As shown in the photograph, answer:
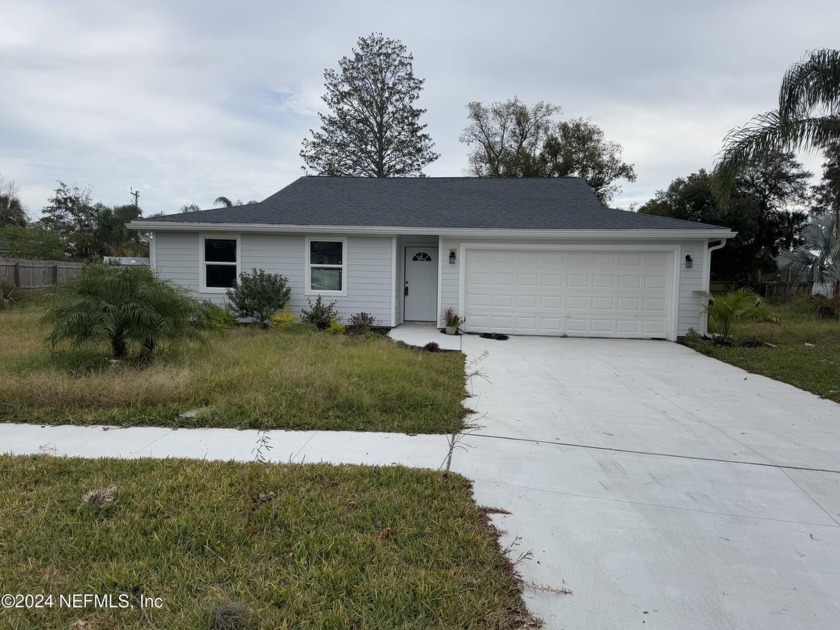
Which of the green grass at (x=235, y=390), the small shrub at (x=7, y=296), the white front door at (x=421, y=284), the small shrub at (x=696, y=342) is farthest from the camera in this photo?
the small shrub at (x=7, y=296)

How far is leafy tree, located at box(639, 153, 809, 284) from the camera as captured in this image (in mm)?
24203

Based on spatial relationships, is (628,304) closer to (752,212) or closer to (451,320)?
(451,320)

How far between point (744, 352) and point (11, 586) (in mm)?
10667

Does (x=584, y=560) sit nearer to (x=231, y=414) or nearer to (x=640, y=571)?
(x=640, y=571)

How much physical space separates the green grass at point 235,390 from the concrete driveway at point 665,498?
743 mm

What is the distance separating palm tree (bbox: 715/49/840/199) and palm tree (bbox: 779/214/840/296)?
12635 millimetres

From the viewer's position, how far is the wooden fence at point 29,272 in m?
14.4

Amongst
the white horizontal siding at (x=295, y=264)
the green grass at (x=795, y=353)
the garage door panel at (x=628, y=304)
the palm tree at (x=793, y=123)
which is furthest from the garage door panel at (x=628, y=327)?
the white horizontal siding at (x=295, y=264)

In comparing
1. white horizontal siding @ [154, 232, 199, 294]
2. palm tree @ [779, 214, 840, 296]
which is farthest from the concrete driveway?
palm tree @ [779, 214, 840, 296]

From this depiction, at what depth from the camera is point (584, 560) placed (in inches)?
104

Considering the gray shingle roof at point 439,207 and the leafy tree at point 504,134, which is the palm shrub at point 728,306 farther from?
the leafy tree at point 504,134

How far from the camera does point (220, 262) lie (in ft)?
38.7

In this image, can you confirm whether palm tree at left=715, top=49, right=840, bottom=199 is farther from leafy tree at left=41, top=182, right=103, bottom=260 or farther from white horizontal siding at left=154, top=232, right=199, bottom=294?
leafy tree at left=41, top=182, right=103, bottom=260

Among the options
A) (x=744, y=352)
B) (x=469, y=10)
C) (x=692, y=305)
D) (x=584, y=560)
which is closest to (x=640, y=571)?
(x=584, y=560)
